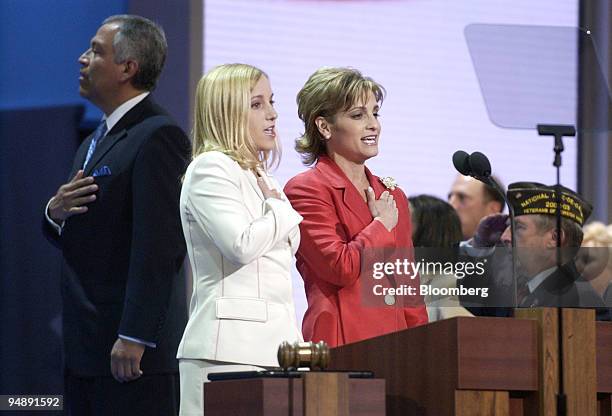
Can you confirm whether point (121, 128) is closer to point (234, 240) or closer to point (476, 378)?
point (234, 240)

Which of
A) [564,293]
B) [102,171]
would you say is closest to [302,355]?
[564,293]

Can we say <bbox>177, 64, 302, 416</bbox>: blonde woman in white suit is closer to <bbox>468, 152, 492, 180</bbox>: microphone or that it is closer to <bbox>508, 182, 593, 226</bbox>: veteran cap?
<bbox>468, 152, 492, 180</bbox>: microphone

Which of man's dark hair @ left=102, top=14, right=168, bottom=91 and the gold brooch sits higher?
man's dark hair @ left=102, top=14, right=168, bottom=91

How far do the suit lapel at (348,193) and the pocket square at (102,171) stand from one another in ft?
2.26

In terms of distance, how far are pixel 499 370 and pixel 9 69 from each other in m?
3.57

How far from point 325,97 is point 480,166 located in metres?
0.73

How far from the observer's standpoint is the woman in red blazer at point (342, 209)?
3.53 m

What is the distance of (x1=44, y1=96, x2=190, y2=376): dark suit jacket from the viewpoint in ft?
12.3

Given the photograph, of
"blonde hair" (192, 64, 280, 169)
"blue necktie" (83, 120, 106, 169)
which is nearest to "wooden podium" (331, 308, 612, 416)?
"blonde hair" (192, 64, 280, 169)

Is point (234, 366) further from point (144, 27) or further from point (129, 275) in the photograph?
point (144, 27)

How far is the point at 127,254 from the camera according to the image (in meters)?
3.86

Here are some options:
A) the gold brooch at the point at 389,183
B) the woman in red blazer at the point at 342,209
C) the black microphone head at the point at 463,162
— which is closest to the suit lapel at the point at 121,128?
the woman in red blazer at the point at 342,209

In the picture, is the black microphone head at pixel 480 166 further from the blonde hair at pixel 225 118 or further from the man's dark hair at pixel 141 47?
the man's dark hair at pixel 141 47

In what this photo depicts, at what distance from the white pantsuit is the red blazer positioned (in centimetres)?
22
